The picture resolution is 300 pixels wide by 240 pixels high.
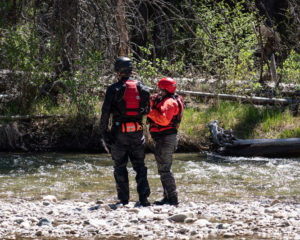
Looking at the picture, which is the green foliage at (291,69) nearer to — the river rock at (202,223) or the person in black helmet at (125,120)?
the person in black helmet at (125,120)

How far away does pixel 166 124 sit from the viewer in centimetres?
656

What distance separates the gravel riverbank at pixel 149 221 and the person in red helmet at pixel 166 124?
1.20 ft

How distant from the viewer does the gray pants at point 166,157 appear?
22.0 feet

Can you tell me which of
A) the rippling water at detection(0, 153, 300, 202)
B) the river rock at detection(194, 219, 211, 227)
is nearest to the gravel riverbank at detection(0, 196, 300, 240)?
the river rock at detection(194, 219, 211, 227)

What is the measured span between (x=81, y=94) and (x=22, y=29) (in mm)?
2480

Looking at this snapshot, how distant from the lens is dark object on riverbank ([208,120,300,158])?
11109 mm

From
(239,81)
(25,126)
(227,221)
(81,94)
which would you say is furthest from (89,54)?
(227,221)

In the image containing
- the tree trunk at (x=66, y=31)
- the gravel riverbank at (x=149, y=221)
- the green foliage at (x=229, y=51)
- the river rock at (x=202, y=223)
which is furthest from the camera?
the green foliage at (x=229, y=51)

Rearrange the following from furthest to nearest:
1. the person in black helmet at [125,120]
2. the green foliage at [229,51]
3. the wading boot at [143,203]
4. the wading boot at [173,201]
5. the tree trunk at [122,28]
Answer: the green foliage at [229,51], the tree trunk at [122,28], the wading boot at [173,201], the wading boot at [143,203], the person in black helmet at [125,120]

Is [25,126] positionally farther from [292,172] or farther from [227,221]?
[227,221]

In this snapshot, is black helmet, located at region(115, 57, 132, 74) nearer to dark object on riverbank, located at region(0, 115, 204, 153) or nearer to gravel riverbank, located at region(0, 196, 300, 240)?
gravel riverbank, located at region(0, 196, 300, 240)

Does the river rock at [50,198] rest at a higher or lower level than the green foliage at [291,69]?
lower

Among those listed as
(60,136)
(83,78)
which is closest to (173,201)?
(83,78)

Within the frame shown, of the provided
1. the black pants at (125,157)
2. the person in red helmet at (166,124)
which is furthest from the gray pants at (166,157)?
the black pants at (125,157)
